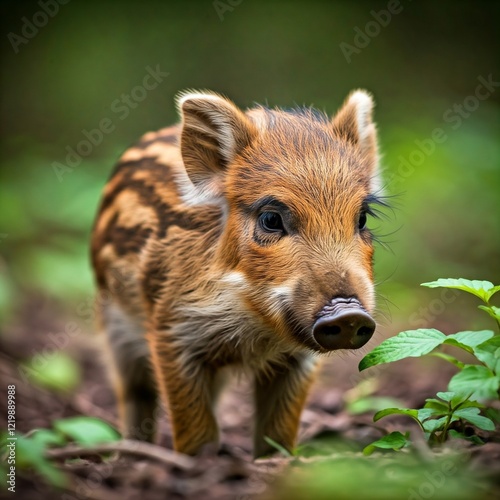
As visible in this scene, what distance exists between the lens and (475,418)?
309 cm

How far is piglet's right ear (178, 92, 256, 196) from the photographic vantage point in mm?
4012

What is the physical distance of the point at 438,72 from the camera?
42.3ft

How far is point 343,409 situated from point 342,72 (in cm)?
830

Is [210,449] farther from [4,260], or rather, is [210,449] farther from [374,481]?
[4,260]

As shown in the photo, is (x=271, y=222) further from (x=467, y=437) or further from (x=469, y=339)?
(x=467, y=437)

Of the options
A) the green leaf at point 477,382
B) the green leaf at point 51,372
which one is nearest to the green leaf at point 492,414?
the green leaf at point 477,382

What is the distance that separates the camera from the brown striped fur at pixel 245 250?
11.8ft

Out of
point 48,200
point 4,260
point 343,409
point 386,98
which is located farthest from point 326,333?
point 386,98

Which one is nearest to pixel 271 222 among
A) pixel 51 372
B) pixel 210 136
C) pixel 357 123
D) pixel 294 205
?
pixel 294 205

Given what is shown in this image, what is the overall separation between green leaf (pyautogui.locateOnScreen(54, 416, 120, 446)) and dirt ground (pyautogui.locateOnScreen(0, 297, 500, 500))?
104 millimetres

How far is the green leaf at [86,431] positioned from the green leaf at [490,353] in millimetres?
1986

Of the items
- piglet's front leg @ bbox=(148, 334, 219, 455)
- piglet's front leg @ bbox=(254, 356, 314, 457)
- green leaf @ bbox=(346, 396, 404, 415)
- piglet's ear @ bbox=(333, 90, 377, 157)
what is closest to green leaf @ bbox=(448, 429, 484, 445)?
piglet's front leg @ bbox=(254, 356, 314, 457)

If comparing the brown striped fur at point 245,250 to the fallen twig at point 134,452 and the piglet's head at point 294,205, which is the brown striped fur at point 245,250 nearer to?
the piglet's head at point 294,205

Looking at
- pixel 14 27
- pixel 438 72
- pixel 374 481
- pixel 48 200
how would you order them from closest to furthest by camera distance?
pixel 374 481 → pixel 48 200 → pixel 14 27 → pixel 438 72
